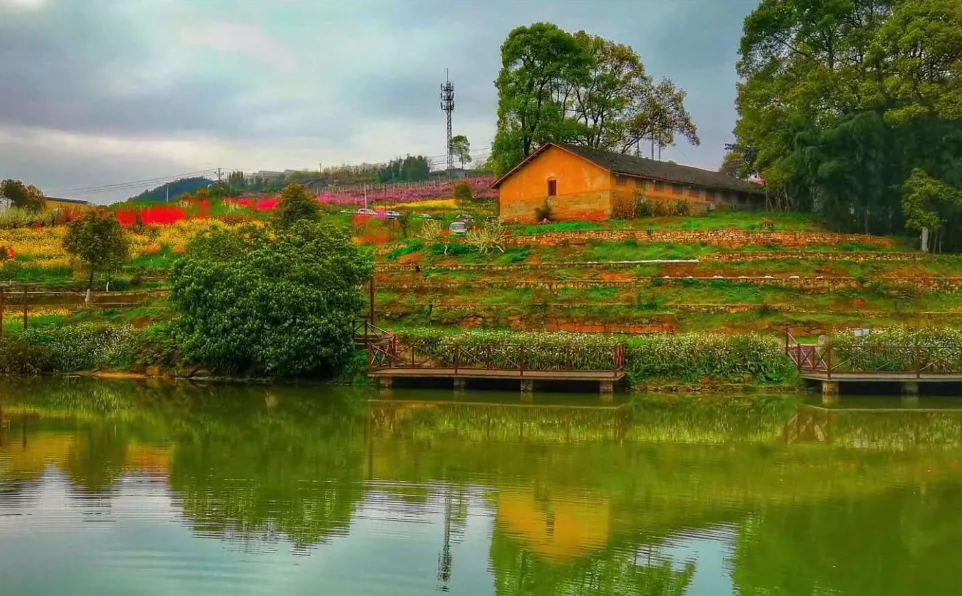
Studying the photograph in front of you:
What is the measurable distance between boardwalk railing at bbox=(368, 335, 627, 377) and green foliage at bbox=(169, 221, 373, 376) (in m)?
1.53

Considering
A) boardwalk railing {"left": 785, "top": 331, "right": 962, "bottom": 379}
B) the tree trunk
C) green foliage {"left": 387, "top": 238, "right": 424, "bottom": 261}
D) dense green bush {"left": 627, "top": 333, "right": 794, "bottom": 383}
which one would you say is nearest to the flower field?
green foliage {"left": 387, "top": 238, "right": 424, "bottom": 261}

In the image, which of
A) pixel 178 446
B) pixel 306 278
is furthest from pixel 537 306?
pixel 178 446

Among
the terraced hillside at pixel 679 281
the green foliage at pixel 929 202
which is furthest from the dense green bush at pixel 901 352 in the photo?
the green foliage at pixel 929 202

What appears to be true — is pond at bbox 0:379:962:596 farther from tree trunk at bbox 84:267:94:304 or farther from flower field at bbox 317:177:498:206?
flower field at bbox 317:177:498:206

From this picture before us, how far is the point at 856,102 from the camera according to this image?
38.2 metres

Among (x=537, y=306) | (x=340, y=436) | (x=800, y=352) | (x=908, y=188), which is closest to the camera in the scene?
(x=340, y=436)

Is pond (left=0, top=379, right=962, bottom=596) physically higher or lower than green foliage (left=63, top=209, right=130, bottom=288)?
lower

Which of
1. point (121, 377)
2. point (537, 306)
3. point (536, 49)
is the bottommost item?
point (121, 377)

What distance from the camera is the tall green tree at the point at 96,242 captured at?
125 feet

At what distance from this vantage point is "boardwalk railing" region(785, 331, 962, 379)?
23.2 m

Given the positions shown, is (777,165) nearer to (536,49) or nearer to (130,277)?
(536,49)

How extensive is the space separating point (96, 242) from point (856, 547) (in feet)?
123

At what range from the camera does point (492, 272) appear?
3594cm

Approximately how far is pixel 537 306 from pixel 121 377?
1596 centimetres
